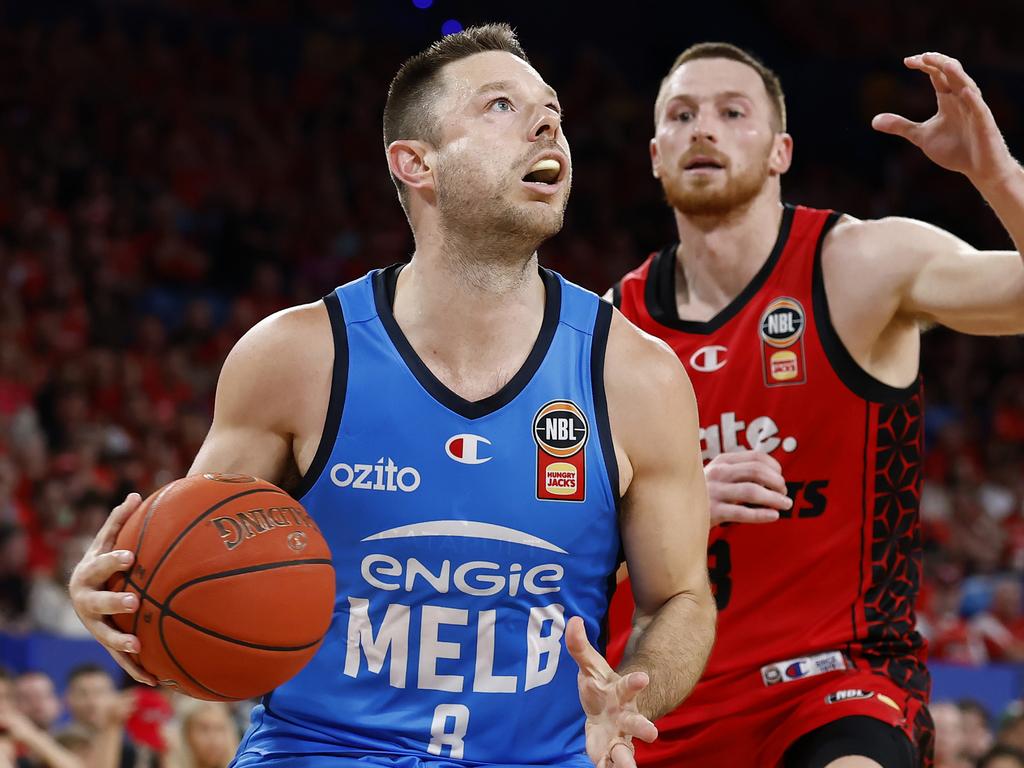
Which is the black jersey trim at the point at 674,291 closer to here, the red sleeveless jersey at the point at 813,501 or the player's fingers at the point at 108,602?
the red sleeveless jersey at the point at 813,501

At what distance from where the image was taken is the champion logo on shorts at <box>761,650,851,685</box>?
4156mm

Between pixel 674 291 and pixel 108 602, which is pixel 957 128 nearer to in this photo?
pixel 674 291

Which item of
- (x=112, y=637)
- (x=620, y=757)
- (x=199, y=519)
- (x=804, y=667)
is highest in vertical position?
(x=199, y=519)

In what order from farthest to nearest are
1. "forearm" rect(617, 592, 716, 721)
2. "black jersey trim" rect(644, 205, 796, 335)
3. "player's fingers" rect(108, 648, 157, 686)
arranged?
"black jersey trim" rect(644, 205, 796, 335), "forearm" rect(617, 592, 716, 721), "player's fingers" rect(108, 648, 157, 686)

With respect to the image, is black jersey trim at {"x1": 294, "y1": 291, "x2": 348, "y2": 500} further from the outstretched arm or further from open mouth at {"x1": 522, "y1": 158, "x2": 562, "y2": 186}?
the outstretched arm

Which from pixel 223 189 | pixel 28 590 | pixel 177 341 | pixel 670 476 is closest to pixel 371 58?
pixel 223 189

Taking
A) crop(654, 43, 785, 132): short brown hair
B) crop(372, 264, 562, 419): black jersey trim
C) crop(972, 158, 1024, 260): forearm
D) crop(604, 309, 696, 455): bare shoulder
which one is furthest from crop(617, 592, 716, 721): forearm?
crop(654, 43, 785, 132): short brown hair

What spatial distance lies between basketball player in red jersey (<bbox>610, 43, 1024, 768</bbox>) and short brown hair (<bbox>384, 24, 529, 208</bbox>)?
3.63ft

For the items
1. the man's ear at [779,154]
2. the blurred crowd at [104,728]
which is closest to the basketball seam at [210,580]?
the man's ear at [779,154]

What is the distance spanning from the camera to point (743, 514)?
397cm

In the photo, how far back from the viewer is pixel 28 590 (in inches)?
350

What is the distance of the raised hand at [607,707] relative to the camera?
2.88m

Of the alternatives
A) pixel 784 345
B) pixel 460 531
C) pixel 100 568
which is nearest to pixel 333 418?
pixel 460 531

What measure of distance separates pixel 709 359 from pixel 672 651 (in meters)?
1.38
